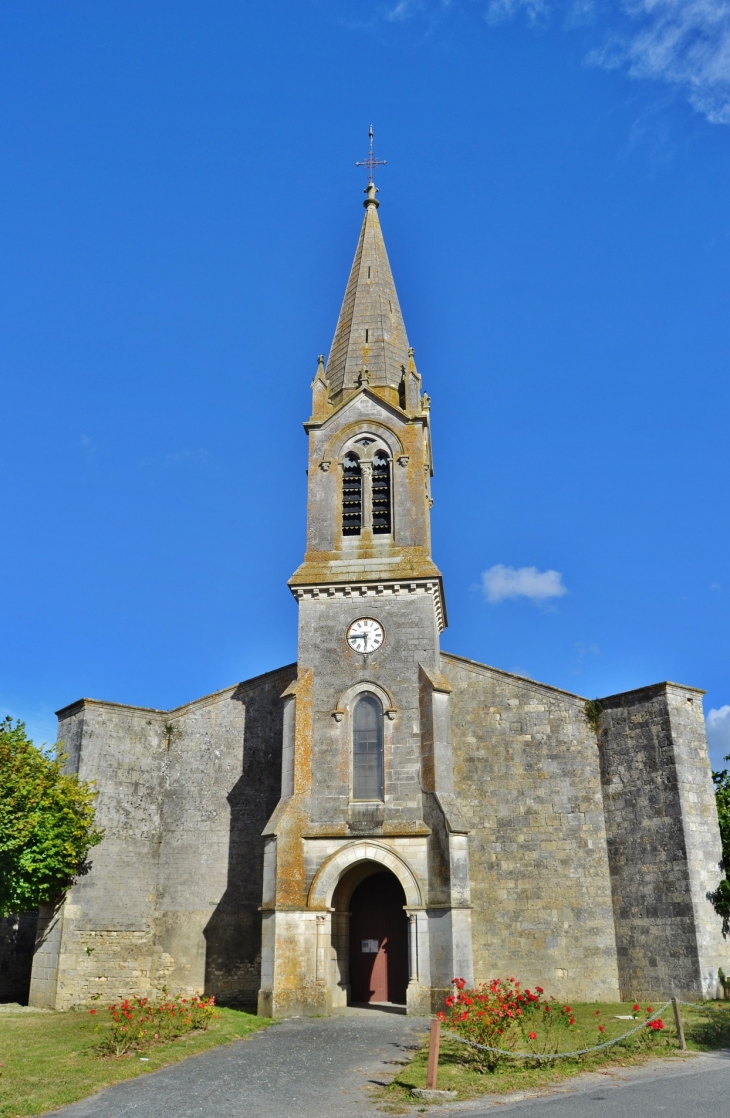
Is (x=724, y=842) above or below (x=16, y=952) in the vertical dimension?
above

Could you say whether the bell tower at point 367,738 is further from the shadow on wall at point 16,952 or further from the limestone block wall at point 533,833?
the shadow on wall at point 16,952

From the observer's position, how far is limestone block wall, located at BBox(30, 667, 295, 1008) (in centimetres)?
2503

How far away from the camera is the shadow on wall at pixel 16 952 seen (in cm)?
2756

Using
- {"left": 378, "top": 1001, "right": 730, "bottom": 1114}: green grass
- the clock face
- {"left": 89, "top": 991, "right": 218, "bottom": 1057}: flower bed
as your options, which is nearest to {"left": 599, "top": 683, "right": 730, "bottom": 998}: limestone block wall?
{"left": 378, "top": 1001, "right": 730, "bottom": 1114}: green grass

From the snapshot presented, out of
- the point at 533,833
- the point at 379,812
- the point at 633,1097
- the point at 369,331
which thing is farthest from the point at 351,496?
the point at 633,1097

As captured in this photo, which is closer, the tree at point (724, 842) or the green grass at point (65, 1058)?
the green grass at point (65, 1058)

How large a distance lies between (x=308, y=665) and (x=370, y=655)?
1695 mm

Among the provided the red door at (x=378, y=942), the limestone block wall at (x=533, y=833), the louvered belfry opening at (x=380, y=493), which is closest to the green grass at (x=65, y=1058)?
the red door at (x=378, y=942)

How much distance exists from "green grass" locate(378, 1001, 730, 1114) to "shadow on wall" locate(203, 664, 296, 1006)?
937cm

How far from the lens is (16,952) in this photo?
2797cm

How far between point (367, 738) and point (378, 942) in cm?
548

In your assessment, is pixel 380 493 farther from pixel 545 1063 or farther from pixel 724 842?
pixel 545 1063

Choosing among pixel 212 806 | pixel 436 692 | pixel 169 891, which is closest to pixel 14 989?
pixel 169 891

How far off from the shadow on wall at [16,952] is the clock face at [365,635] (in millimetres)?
13507
